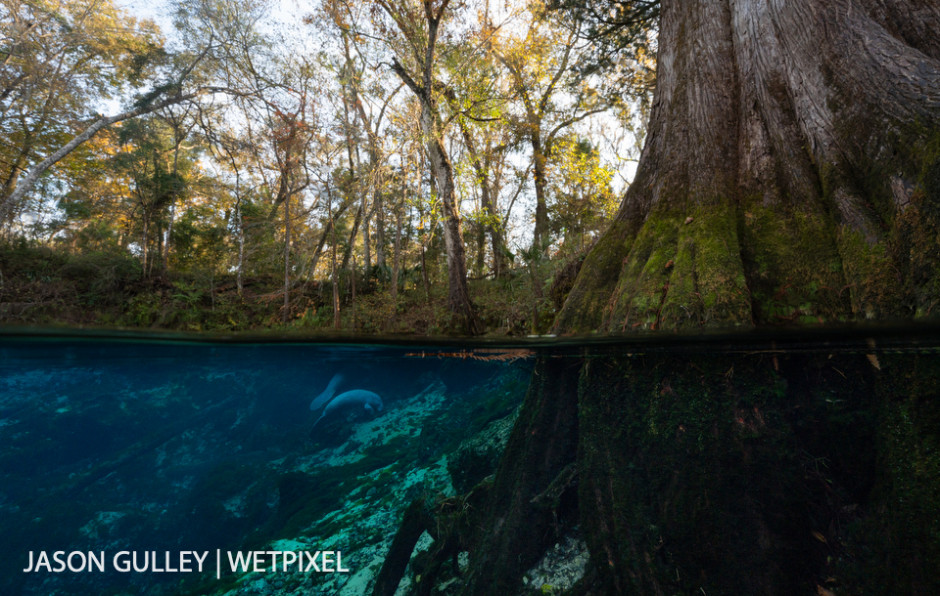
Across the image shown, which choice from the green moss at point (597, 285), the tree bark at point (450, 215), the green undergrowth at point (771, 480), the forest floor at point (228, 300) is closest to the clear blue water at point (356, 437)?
the green undergrowth at point (771, 480)

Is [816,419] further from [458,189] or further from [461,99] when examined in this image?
[458,189]

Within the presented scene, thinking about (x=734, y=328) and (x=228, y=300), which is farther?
(x=228, y=300)

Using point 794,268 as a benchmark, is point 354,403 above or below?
below

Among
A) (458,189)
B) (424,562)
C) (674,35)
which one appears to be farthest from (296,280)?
(674,35)

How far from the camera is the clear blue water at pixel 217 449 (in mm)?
4055

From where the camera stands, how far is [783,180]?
3.42 m

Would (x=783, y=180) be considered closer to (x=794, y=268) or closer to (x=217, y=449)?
(x=794, y=268)

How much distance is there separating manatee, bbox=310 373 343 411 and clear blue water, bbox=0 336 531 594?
0.14 metres

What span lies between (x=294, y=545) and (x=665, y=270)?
15.7 ft

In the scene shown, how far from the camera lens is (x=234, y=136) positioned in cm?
1191

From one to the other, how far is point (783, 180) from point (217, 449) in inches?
311

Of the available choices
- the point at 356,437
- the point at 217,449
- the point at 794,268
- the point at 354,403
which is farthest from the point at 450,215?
the point at 794,268

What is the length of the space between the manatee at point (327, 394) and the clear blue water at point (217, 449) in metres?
0.14

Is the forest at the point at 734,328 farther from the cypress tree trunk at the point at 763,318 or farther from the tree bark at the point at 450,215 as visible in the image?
the tree bark at the point at 450,215
